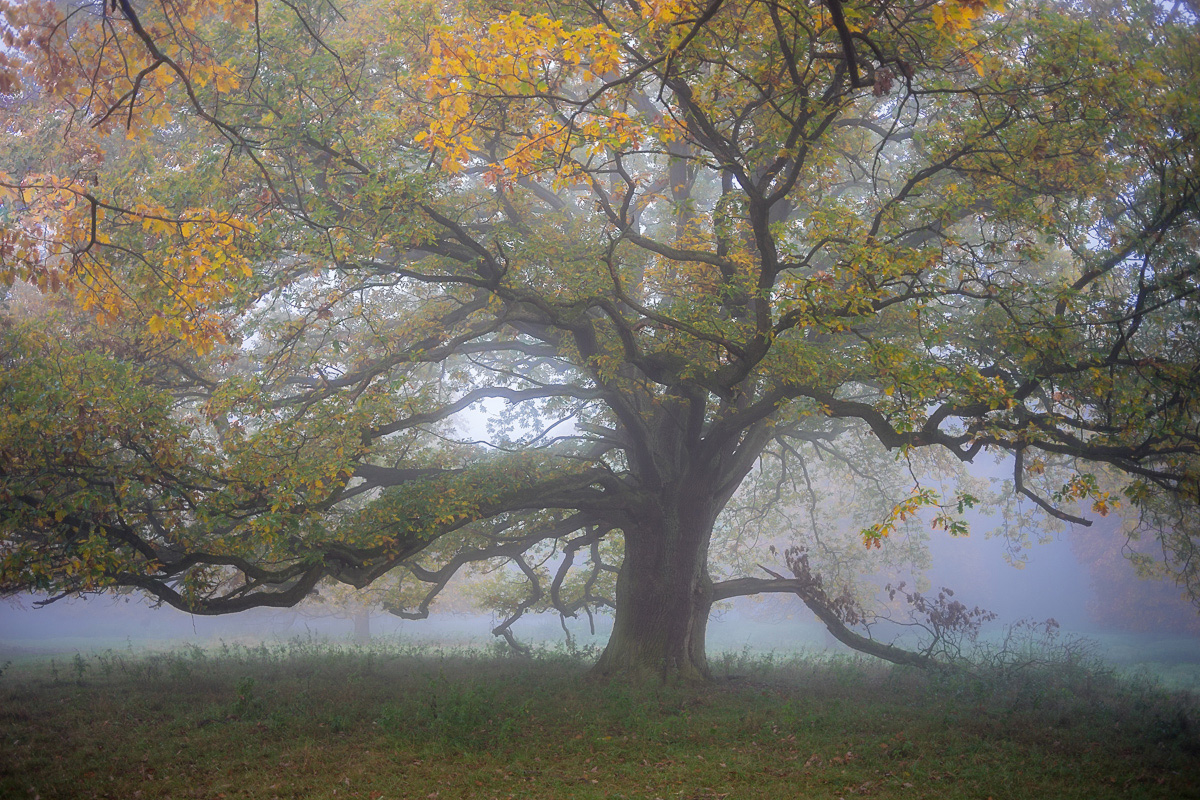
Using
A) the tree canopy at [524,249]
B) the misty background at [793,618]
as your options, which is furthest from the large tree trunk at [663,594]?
the misty background at [793,618]

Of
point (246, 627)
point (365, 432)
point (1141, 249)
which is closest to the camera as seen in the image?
point (1141, 249)

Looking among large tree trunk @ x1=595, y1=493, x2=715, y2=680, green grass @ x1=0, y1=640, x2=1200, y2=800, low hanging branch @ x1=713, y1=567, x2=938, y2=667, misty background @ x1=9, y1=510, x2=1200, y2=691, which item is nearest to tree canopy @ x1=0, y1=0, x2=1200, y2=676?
large tree trunk @ x1=595, y1=493, x2=715, y2=680

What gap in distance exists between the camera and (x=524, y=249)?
1099cm

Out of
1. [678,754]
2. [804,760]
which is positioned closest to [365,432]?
[678,754]

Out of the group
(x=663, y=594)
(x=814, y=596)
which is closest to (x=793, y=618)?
(x=814, y=596)

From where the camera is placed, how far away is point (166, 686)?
12.7 meters

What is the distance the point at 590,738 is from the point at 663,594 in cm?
456

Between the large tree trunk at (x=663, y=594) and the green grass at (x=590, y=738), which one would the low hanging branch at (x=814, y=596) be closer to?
the large tree trunk at (x=663, y=594)

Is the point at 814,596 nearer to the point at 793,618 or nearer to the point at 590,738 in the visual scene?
the point at 590,738

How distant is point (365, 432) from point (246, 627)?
50718 mm

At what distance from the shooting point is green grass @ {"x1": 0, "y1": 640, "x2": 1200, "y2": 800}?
7332 mm

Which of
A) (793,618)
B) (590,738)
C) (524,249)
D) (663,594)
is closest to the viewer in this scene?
(590,738)

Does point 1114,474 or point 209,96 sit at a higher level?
point 209,96

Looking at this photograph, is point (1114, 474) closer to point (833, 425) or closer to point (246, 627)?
point (833, 425)
